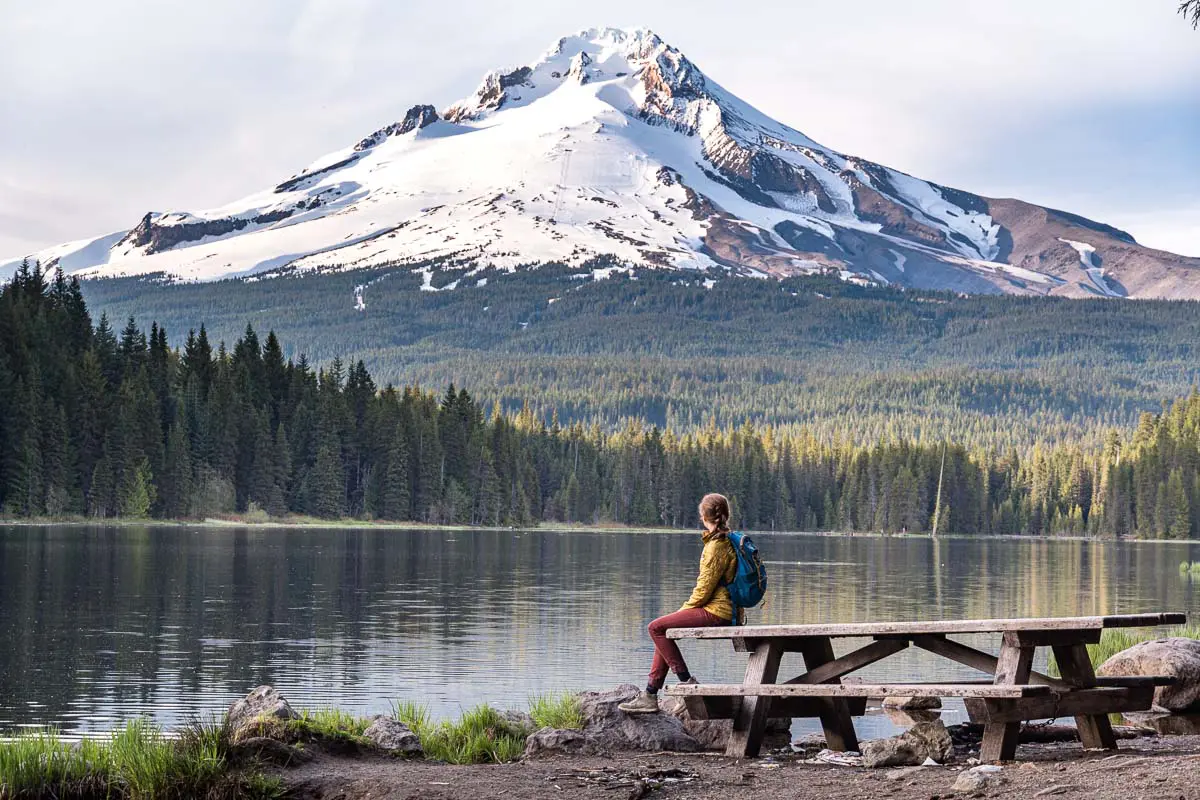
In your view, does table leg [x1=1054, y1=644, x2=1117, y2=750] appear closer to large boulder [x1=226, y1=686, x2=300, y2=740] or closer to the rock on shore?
the rock on shore

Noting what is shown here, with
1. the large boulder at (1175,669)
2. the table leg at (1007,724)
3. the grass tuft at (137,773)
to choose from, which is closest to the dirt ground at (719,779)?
the table leg at (1007,724)

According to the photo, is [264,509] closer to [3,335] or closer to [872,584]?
[3,335]

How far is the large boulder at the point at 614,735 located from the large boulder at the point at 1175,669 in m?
6.97

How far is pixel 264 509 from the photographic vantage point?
14225cm

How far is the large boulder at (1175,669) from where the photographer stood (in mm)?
21719

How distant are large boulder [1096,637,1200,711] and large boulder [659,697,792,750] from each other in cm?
559

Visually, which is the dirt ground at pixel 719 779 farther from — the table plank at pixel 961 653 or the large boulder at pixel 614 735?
the table plank at pixel 961 653

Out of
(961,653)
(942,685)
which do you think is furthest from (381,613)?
(942,685)

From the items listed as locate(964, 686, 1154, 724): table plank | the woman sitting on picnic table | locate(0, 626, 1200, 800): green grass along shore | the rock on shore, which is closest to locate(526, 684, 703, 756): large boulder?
the rock on shore

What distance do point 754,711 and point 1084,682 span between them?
382cm

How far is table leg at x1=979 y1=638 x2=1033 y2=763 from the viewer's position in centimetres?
1733

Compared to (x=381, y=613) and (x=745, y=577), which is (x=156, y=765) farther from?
(x=381, y=613)

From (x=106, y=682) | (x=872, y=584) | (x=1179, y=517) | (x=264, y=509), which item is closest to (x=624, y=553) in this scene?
(x=872, y=584)

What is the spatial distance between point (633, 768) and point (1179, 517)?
637ft
